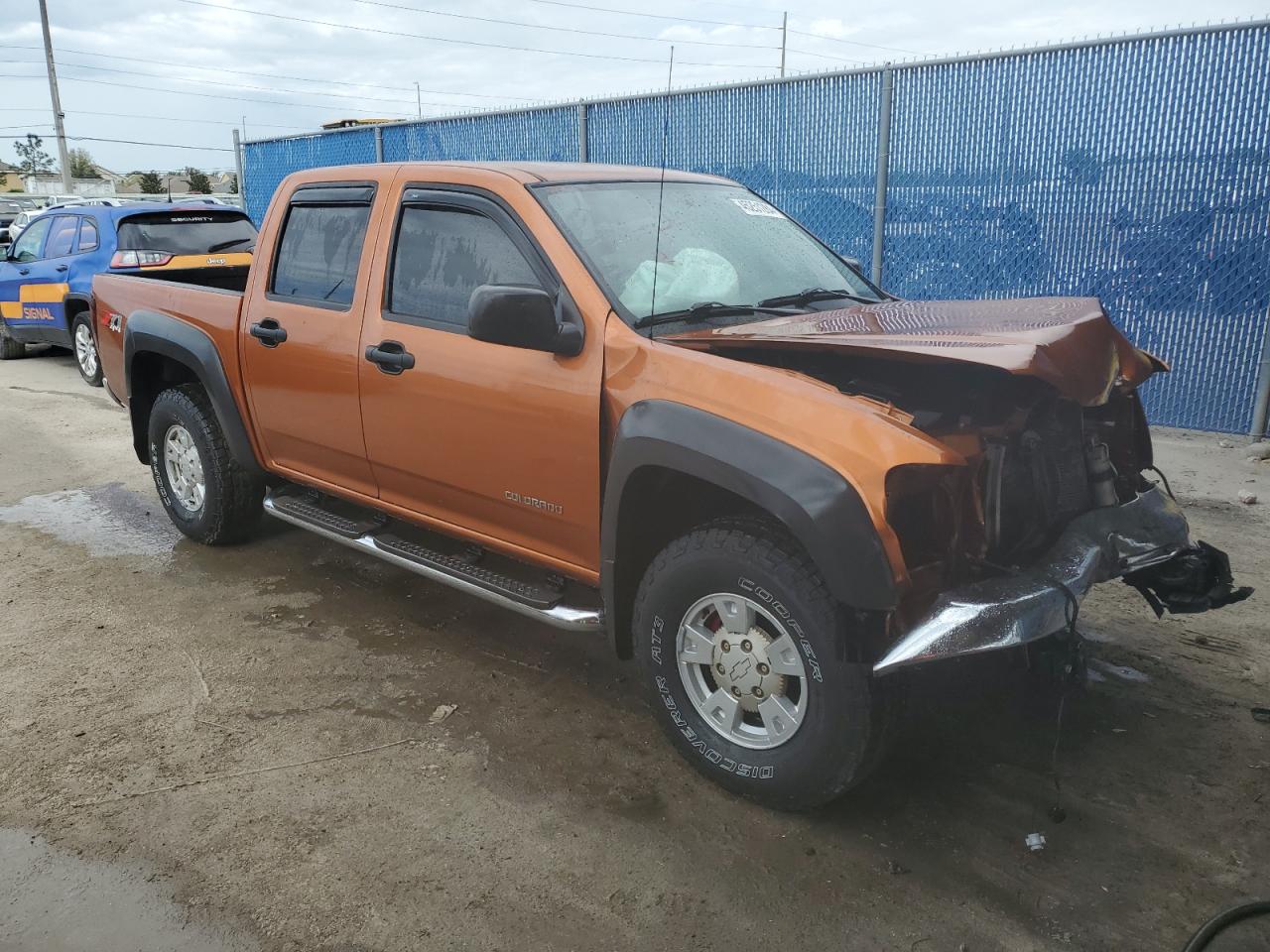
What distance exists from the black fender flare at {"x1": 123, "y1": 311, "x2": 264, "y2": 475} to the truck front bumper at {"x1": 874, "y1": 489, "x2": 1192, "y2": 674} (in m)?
3.51

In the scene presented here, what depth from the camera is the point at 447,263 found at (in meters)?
3.88

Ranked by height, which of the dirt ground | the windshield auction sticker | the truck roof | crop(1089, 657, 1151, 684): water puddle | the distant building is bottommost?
the dirt ground

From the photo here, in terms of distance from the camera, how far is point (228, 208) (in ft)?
35.0

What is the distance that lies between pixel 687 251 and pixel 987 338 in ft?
4.25

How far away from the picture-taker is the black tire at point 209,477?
5152 millimetres

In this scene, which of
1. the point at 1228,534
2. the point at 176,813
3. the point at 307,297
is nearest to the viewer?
the point at 176,813

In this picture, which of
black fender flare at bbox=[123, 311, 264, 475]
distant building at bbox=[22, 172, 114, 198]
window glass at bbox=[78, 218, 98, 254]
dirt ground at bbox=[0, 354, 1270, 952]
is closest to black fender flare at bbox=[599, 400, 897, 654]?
dirt ground at bbox=[0, 354, 1270, 952]

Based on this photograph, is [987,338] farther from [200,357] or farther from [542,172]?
[200,357]

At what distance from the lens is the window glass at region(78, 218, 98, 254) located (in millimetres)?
10430

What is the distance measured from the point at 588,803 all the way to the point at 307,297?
2552 mm

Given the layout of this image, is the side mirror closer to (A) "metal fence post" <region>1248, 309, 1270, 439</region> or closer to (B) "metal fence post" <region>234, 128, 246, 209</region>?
(A) "metal fence post" <region>1248, 309, 1270, 439</region>

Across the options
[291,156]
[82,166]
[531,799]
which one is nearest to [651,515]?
[531,799]

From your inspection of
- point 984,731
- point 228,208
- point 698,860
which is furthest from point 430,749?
point 228,208

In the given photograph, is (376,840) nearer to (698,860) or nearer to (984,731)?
(698,860)
